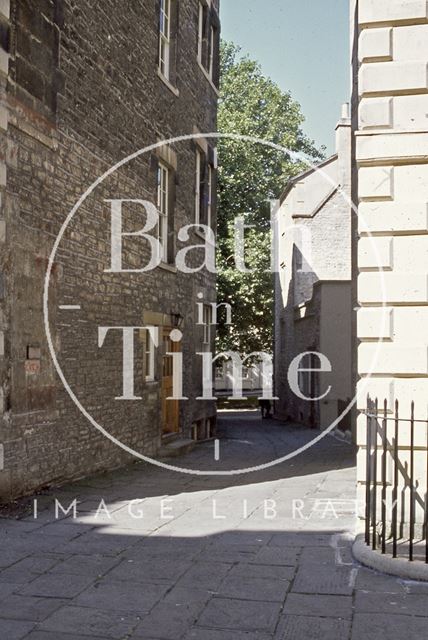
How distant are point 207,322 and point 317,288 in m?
4.98

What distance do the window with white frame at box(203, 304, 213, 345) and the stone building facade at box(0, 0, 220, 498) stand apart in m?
1.13

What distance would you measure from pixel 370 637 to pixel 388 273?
3.42m

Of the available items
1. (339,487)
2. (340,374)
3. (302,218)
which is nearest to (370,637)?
(339,487)

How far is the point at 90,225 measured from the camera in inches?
446

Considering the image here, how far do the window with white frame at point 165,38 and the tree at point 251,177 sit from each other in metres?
14.7

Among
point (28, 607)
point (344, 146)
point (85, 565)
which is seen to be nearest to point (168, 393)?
point (85, 565)

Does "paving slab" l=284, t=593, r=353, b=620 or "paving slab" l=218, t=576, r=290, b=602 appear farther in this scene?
"paving slab" l=218, t=576, r=290, b=602

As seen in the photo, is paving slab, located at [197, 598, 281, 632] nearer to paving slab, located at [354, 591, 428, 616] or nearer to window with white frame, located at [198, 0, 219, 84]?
paving slab, located at [354, 591, 428, 616]

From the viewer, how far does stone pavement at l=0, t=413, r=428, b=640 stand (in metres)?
4.77

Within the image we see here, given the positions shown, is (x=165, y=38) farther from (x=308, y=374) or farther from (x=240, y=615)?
(x=240, y=615)

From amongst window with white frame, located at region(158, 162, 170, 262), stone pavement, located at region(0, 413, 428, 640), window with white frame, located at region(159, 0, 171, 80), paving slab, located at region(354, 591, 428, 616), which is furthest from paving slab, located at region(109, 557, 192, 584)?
window with white frame, located at region(159, 0, 171, 80)

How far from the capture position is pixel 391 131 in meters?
7.02

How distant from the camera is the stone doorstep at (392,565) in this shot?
18.9 ft

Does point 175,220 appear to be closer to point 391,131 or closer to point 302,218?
point 391,131
